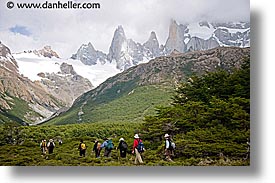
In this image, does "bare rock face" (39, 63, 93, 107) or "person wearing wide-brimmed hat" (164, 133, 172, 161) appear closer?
"person wearing wide-brimmed hat" (164, 133, 172, 161)

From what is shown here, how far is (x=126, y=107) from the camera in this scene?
5.23 meters

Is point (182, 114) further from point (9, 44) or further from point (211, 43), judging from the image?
point (9, 44)

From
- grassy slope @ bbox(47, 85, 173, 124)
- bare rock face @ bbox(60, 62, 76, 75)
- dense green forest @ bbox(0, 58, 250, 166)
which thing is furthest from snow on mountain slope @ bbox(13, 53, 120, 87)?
dense green forest @ bbox(0, 58, 250, 166)

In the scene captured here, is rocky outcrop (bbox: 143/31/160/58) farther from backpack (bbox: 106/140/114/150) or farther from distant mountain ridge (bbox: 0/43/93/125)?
backpack (bbox: 106/140/114/150)

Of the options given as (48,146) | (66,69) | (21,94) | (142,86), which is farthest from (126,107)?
(21,94)

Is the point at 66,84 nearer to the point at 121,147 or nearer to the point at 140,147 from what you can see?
the point at 121,147

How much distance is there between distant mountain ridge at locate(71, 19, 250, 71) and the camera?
17.1 ft

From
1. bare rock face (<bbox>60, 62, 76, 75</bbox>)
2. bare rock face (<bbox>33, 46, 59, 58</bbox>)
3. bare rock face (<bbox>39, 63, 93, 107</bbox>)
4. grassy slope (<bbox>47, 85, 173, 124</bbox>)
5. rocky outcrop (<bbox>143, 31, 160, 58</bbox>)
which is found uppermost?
rocky outcrop (<bbox>143, 31, 160, 58</bbox>)

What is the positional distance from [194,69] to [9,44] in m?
1.50

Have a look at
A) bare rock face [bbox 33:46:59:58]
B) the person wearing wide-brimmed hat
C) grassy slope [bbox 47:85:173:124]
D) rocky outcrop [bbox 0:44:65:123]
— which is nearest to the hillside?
grassy slope [bbox 47:85:173:124]

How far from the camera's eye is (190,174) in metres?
5.07

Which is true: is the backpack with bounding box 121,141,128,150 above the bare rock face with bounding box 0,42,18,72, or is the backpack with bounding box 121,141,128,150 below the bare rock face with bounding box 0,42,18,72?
below

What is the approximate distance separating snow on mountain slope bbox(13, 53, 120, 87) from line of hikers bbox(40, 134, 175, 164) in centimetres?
49

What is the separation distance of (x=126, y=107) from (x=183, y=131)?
1.63 feet
